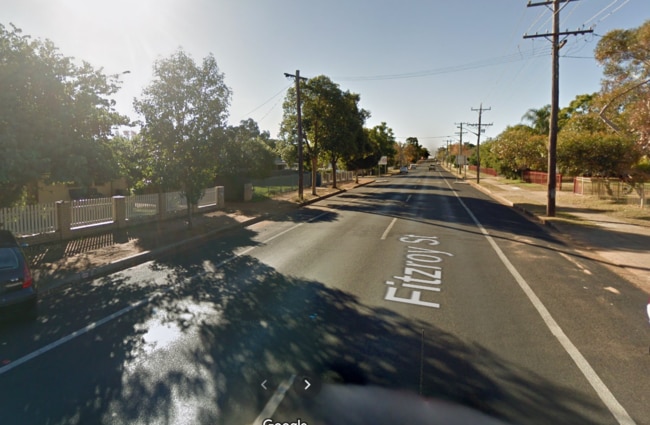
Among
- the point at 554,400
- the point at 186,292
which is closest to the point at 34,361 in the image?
the point at 186,292

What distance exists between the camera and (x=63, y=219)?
10531mm

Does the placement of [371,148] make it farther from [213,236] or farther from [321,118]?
[213,236]

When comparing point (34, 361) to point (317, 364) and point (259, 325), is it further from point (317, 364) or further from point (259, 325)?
point (317, 364)

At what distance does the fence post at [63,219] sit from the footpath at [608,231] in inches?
544

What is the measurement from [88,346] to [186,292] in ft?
6.60

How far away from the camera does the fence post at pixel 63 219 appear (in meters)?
10.5

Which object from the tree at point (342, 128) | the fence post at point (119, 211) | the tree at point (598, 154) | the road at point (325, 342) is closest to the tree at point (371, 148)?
the tree at point (342, 128)

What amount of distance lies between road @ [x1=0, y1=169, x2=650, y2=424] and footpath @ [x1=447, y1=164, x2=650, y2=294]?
59cm

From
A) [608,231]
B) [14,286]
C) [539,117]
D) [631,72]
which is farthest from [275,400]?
[539,117]

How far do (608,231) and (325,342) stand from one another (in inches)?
470

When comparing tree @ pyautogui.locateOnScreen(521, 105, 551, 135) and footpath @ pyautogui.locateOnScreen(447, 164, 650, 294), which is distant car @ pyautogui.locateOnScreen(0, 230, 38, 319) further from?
tree @ pyautogui.locateOnScreen(521, 105, 551, 135)

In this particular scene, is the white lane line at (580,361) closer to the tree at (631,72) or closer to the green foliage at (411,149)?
the tree at (631,72)

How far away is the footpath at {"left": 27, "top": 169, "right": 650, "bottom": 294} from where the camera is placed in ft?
25.0

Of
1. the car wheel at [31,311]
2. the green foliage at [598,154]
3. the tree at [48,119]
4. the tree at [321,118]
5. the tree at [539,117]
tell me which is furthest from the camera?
the tree at [539,117]
